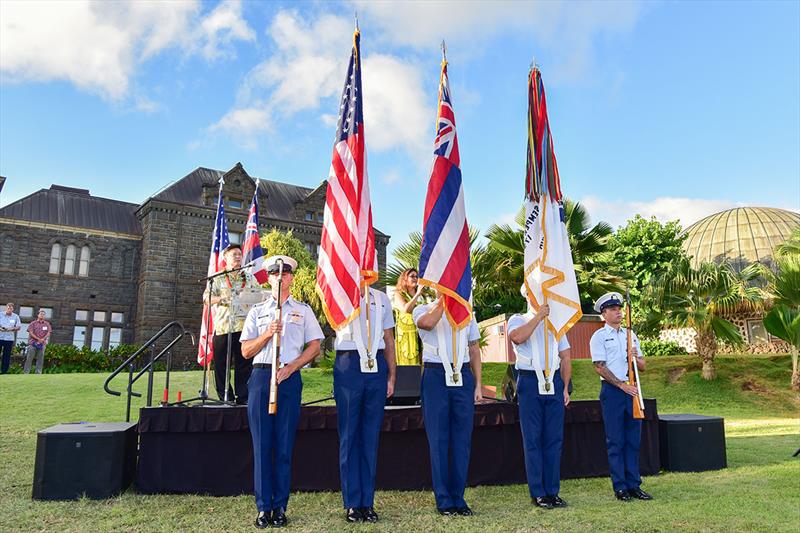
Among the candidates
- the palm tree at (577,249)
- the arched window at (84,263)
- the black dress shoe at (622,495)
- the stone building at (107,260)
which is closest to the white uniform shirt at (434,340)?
the black dress shoe at (622,495)

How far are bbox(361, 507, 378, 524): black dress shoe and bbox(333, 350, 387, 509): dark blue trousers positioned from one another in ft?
0.12

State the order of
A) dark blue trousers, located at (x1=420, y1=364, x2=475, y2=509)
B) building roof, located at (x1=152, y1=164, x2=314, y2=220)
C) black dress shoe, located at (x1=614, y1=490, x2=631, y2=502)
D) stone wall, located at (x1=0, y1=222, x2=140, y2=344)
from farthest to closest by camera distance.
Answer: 1. building roof, located at (x1=152, y1=164, x2=314, y2=220)
2. stone wall, located at (x1=0, y1=222, x2=140, y2=344)
3. black dress shoe, located at (x1=614, y1=490, x2=631, y2=502)
4. dark blue trousers, located at (x1=420, y1=364, x2=475, y2=509)

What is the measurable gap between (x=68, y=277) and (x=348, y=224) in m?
29.4

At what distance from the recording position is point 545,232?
574 cm

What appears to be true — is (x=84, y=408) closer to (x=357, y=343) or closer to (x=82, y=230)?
(x=357, y=343)

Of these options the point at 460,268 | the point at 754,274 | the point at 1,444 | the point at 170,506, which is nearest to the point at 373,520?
the point at 170,506

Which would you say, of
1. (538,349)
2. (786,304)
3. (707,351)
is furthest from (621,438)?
(707,351)

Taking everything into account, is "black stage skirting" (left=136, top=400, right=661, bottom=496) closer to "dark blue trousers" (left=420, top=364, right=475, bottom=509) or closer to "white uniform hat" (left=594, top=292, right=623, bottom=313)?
"dark blue trousers" (left=420, top=364, right=475, bottom=509)

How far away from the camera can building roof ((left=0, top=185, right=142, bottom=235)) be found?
29.5 metres

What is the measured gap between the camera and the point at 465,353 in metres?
4.85

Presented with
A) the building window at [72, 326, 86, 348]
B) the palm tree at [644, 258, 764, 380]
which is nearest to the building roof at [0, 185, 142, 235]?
the building window at [72, 326, 86, 348]

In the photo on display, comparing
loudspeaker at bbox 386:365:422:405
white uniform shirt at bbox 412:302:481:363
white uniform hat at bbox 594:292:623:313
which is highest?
white uniform hat at bbox 594:292:623:313

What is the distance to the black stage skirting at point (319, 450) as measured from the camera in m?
5.28

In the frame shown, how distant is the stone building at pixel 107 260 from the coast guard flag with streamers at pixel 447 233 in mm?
26846
